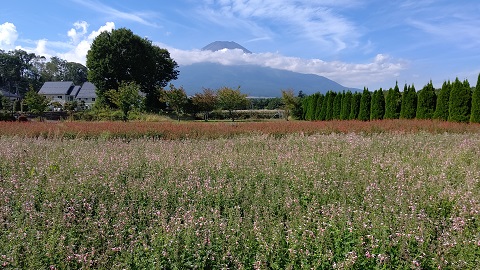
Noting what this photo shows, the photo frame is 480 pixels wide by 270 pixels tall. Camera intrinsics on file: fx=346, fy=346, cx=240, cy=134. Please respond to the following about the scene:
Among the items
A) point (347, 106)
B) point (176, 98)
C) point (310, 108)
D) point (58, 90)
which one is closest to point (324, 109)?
point (310, 108)

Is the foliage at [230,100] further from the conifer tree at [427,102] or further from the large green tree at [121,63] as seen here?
the conifer tree at [427,102]

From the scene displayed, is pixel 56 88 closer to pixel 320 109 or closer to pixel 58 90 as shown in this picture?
pixel 58 90

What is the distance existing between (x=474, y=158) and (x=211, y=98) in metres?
38.5

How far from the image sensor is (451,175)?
5.68 m

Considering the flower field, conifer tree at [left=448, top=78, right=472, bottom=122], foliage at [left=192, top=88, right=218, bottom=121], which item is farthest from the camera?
foliage at [left=192, top=88, right=218, bottom=121]

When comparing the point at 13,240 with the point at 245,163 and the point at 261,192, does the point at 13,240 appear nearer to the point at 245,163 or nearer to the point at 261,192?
the point at 261,192

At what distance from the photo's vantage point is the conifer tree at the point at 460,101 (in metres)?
19.2

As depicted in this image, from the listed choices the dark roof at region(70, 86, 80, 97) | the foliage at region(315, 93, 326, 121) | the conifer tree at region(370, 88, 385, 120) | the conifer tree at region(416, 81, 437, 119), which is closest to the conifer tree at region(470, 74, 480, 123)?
the conifer tree at region(416, 81, 437, 119)

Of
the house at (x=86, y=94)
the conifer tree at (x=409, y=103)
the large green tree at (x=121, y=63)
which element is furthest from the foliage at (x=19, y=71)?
the conifer tree at (x=409, y=103)

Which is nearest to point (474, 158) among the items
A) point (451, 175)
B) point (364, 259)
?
point (451, 175)

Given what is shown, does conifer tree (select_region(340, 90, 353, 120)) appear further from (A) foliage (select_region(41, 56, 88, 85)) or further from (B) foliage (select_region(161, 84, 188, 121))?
(A) foliage (select_region(41, 56, 88, 85))

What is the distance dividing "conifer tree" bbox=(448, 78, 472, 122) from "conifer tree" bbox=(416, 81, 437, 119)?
1556 mm

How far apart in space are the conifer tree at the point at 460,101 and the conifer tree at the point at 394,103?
14.6 feet

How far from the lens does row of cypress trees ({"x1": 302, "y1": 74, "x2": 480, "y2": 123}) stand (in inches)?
757
